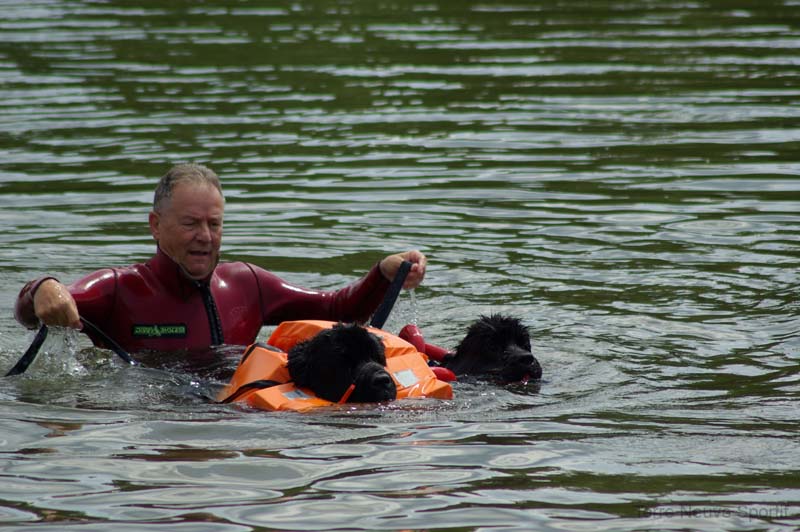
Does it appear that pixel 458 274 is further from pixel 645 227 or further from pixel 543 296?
pixel 645 227

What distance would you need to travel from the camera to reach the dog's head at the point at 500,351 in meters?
7.21

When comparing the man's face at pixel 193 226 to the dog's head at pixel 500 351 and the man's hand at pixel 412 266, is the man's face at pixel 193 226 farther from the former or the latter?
the dog's head at pixel 500 351

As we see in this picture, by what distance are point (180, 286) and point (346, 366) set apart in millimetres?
1563

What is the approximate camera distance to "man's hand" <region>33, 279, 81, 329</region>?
6.81 metres

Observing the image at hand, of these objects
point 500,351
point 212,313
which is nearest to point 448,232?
point 212,313

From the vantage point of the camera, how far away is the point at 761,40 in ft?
63.1

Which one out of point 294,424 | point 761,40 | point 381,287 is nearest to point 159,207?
point 381,287

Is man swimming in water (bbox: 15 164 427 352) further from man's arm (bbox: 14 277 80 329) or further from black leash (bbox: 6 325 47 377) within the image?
man's arm (bbox: 14 277 80 329)

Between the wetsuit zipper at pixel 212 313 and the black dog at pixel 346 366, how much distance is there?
4.05ft

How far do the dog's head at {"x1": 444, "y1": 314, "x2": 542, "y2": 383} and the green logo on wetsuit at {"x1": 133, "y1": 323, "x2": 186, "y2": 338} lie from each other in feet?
5.33

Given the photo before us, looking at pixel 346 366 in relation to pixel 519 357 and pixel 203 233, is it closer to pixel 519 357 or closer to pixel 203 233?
pixel 519 357

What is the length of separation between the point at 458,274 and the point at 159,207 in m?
3.16

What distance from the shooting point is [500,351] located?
727 cm

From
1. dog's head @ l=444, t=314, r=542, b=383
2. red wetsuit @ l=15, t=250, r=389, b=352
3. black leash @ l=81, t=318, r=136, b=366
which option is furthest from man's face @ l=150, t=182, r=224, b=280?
dog's head @ l=444, t=314, r=542, b=383
